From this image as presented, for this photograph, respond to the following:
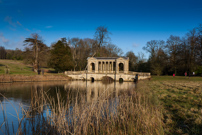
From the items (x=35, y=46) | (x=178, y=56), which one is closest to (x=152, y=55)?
(x=178, y=56)

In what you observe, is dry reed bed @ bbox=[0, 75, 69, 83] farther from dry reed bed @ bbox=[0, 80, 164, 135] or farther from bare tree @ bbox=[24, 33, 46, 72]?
dry reed bed @ bbox=[0, 80, 164, 135]

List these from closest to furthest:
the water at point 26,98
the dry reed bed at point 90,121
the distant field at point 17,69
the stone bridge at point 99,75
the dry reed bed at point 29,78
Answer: the dry reed bed at point 90,121, the water at point 26,98, the dry reed bed at point 29,78, the distant field at point 17,69, the stone bridge at point 99,75

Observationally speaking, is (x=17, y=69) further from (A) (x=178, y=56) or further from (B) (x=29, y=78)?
(A) (x=178, y=56)

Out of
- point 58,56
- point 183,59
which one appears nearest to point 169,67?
point 183,59

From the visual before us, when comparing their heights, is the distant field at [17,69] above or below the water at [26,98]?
above

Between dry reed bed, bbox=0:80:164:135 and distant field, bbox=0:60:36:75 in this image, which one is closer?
dry reed bed, bbox=0:80:164:135

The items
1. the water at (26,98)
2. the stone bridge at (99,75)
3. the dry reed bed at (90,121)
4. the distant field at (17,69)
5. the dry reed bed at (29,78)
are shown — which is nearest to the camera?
the dry reed bed at (90,121)

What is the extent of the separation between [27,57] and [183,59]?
41.3m

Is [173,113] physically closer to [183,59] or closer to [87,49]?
[183,59]

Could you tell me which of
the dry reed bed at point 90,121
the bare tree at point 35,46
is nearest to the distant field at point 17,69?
the bare tree at point 35,46

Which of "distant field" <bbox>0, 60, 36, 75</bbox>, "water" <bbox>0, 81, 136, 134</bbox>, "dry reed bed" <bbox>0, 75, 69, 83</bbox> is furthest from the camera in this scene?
"distant field" <bbox>0, 60, 36, 75</bbox>

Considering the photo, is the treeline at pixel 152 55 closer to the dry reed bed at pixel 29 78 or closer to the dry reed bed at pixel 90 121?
the dry reed bed at pixel 29 78

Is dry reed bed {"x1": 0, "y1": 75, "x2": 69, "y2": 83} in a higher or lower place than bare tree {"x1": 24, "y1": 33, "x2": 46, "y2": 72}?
lower

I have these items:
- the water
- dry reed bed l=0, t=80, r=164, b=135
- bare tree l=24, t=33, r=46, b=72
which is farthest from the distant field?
dry reed bed l=0, t=80, r=164, b=135
